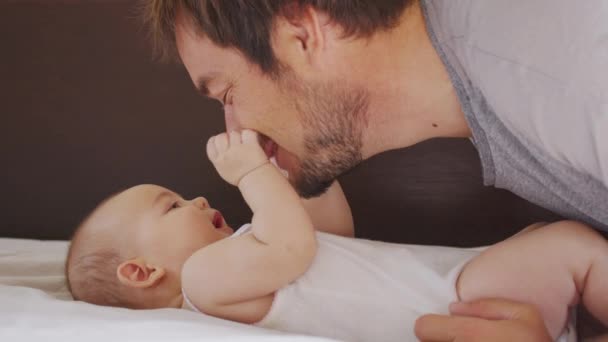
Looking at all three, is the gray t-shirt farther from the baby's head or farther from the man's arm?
the baby's head

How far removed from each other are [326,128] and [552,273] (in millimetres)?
416

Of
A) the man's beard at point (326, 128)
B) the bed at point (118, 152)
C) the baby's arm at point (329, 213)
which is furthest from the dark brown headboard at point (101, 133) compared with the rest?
the man's beard at point (326, 128)

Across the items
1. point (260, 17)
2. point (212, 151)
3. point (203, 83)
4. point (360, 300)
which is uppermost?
point (260, 17)

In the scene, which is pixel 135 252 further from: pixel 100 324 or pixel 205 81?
pixel 205 81

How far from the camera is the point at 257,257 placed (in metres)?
0.93

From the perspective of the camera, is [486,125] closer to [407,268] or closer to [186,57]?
[407,268]

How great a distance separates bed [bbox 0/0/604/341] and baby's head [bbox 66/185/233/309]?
1.03ft

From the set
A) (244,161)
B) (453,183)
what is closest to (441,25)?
(244,161)

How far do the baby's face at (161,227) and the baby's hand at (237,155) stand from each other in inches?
4.0

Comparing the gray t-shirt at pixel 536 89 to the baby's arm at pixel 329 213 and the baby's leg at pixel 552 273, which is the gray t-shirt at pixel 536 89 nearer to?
the baby's leg at pixel 552 273

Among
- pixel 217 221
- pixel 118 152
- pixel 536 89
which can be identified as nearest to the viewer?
pixel 536 89

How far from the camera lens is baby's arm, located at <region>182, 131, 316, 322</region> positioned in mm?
933

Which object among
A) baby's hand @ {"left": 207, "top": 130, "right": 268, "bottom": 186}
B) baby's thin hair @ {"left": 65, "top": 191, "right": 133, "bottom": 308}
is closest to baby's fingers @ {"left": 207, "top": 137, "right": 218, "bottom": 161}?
baby's hand @ {"left": 207, "top": 130, "right": 268, "bottom": 186}

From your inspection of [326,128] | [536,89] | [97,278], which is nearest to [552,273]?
[536,89]
